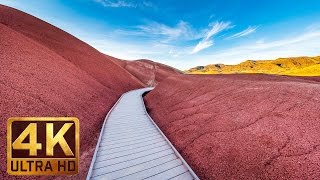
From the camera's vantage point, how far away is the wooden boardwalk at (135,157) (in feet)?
19.7

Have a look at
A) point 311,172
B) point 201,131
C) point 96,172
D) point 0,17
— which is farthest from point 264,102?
point 0,17

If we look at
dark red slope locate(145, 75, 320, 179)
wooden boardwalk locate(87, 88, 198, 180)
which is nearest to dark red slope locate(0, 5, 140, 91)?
wooden boardwalk locate(87, 88, 198, 180)

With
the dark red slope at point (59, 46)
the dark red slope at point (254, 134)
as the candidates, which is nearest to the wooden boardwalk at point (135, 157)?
the dark red slope at point (254, 134)

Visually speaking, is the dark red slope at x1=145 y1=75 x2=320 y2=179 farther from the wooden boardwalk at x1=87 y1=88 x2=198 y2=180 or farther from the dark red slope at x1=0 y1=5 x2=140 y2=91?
the dark red slope at x1=0 y1=5 x2=140 y2=91

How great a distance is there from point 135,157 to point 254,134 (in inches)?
177

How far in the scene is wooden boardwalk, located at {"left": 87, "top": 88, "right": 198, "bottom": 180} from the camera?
600 centimetres

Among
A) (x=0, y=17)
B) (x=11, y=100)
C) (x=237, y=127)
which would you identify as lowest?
(x=237, y=127)

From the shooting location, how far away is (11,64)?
13070mm

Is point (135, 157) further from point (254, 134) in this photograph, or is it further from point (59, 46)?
point (59, 46)

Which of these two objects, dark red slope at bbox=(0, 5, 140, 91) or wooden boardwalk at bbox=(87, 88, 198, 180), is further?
dark red slope at bbox=(0, 5, 140, 91)

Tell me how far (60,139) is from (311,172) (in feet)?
20.8

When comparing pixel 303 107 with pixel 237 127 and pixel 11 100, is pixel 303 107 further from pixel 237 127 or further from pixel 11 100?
pixel 11 100

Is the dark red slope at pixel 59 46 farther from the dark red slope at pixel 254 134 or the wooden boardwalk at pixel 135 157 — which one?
the dark red slope at pixel 254 134

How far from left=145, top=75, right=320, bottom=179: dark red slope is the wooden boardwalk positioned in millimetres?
674
